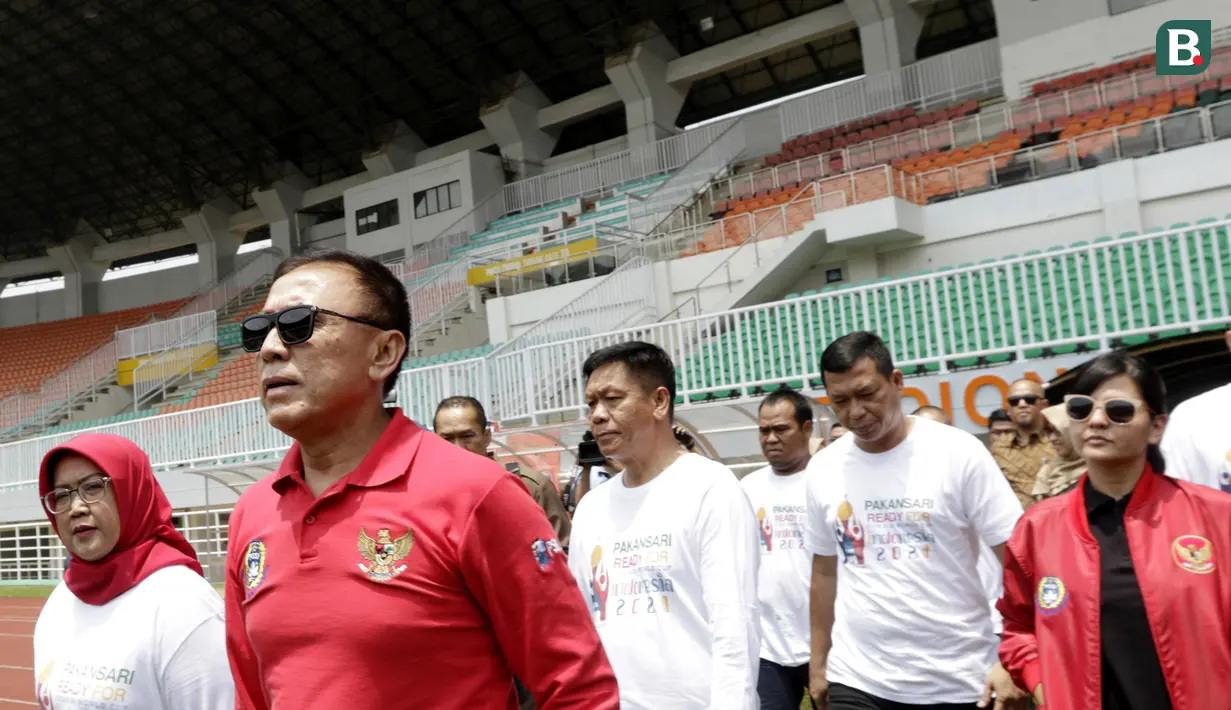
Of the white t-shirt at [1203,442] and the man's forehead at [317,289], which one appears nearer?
the man's forehead at [317,289]

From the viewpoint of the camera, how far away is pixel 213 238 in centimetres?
3419

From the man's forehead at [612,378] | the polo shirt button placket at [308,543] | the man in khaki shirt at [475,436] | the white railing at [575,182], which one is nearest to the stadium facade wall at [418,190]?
the white railing at [575,182]

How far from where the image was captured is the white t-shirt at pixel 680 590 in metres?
2.67

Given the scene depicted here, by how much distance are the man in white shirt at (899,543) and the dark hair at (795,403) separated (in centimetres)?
99

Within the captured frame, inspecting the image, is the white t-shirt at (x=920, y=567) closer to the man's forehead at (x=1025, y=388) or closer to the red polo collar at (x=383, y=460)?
the red polo collar at (x=383, y=460)

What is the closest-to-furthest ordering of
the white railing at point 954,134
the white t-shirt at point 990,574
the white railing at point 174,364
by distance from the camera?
the white t-shirt at point 990,574
the white railing at point 954,134
the white railing at point 174,364

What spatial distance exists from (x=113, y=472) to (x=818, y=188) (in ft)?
48.2

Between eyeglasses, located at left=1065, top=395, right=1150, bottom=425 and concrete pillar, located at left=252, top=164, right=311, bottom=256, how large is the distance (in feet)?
105

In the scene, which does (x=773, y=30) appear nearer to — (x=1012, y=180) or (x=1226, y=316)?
(x=1012, y=180)

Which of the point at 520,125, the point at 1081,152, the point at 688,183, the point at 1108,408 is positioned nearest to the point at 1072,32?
the point at 1081,152

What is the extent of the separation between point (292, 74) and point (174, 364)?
10.7 meters

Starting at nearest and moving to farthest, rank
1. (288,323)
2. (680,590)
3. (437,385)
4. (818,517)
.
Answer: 1. (288,323)
2. (680,590)
3. (818,517)
4. (437,385)

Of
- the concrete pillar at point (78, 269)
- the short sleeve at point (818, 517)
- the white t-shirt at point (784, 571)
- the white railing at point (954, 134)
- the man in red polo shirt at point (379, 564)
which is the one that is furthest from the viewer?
the concrete pillar at point (78, 269)

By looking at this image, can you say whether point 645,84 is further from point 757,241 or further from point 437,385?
point 437,385
